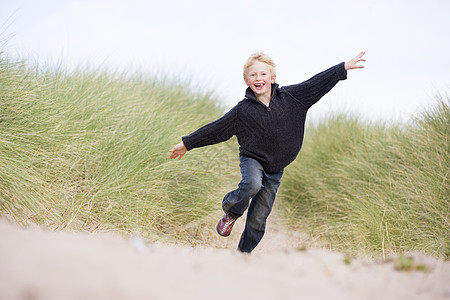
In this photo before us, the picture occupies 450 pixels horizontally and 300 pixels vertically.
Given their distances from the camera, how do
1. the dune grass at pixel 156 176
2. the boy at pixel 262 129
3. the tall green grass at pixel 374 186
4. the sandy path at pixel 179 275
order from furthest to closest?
1. the tall green grass at pixel 374 186
2. the dune grass at pixel 156 176
3. the boy at pixel 262 129
4. the sandy path at pixel 179 275

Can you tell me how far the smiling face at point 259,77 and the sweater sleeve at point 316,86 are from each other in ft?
0.68

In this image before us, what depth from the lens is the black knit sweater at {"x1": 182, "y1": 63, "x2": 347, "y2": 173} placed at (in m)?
3.16

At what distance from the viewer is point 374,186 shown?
471 centimetres

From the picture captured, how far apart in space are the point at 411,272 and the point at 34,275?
1.49 meters

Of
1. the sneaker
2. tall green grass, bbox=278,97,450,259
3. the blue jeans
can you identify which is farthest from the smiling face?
tall green grass, bbox=278,97,450,259

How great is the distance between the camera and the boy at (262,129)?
3154 millimetres

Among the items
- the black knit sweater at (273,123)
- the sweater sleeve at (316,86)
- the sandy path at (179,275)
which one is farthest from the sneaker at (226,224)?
the sandy path at (179,275)

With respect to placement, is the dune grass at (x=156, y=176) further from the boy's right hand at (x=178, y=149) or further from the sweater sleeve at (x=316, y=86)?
the sweater sleeve at (x=316, y=86)

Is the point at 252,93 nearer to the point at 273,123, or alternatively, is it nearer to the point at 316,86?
the point at 273,123

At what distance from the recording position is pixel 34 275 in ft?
4.76

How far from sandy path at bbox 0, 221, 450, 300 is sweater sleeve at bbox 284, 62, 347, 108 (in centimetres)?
163

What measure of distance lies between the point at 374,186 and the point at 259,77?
2284 millimetres

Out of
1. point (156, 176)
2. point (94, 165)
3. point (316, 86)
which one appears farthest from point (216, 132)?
point (94, 165)

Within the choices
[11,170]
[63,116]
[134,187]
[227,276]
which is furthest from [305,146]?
[227,276]
